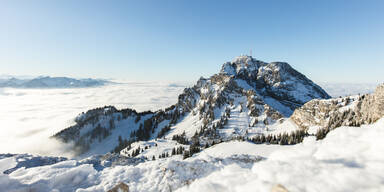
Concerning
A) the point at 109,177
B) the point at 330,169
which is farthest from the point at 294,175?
the point at 109,177

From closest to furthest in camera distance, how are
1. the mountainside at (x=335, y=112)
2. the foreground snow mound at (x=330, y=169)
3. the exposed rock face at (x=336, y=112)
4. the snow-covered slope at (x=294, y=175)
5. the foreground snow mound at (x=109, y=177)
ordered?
the foreground snow mound at (x=330, y=169), the snow-covered slope at (x=294, y=175), the foreground snow mound at (x=109, y=177), the exposed rock face at (x=336, y=112), the mountainside at (x=335, y=112)

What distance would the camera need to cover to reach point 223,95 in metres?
189

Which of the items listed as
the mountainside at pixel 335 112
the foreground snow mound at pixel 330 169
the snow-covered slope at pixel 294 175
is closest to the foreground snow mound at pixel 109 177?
the snow-covered slope at pixel 294 175

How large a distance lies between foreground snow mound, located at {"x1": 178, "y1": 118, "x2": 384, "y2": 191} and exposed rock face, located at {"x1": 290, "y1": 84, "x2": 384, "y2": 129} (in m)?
80.7

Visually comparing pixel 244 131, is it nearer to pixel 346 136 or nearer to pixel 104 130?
pixel 346 136

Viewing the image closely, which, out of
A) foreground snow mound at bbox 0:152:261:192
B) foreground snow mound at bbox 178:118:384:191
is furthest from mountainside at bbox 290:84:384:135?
foreground snow mound at bbox 0:152:261:192

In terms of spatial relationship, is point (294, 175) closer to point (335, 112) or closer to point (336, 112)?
point (336, 112)

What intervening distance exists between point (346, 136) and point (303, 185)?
17.5ft

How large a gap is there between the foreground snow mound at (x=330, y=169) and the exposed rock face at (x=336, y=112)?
80657 mm

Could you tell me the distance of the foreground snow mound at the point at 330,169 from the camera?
4618 mm

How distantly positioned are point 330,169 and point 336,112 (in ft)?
376

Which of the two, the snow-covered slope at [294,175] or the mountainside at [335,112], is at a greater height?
the snow-covered slope at [294,175]

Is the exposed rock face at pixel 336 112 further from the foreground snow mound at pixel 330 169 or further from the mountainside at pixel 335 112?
the foreground snow mound at pixel 330 169

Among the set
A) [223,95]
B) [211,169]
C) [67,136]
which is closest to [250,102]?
[223,95]
